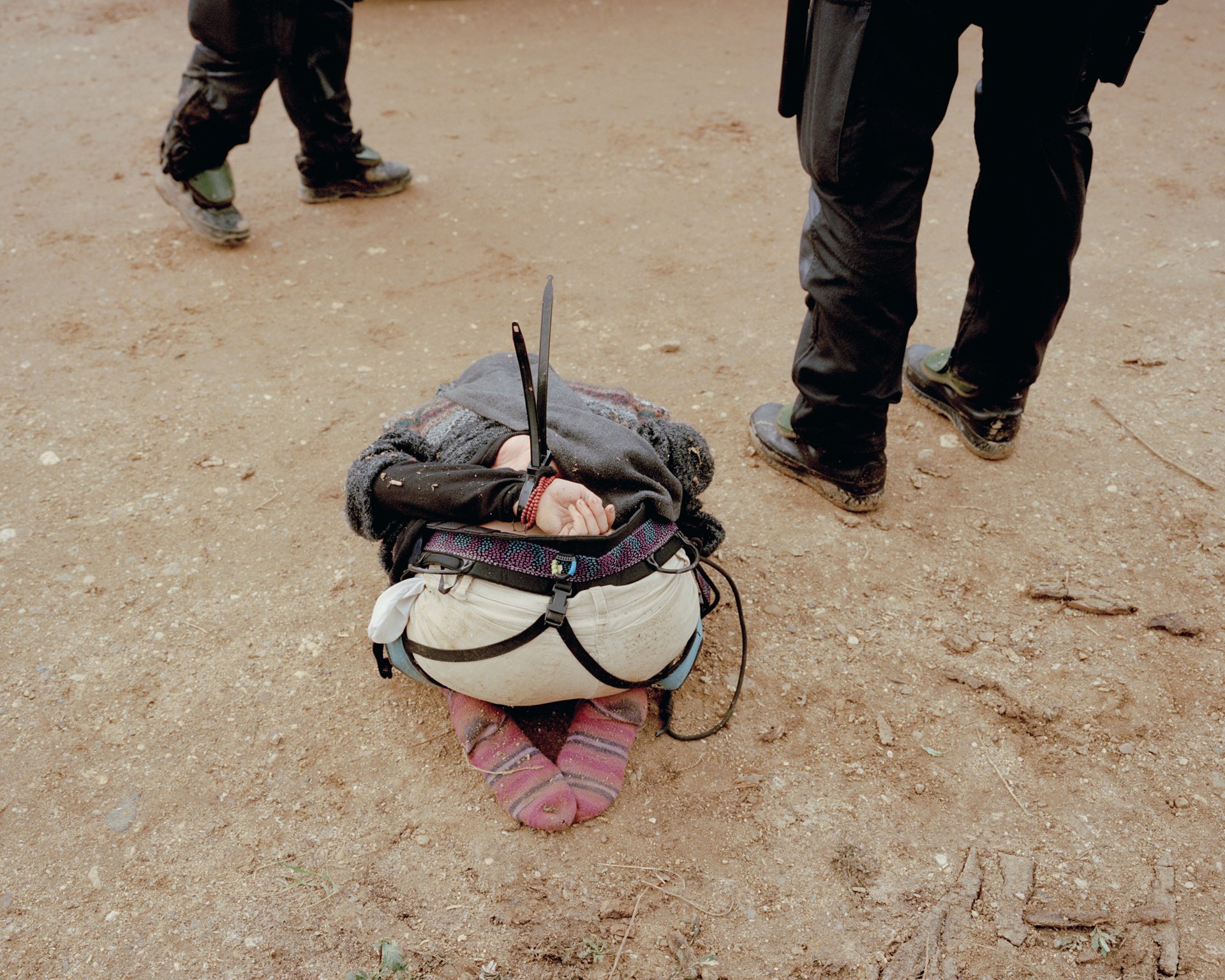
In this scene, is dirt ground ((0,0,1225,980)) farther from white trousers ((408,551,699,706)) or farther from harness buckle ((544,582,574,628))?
harness buckle ((544,582,574,628))

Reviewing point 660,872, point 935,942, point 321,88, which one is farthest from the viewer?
point 321,88

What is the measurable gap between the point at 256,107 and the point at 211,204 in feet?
1.30

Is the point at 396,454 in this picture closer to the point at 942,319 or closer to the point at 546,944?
the point at 546,944

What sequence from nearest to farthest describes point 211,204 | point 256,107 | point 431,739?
point 431,739
point 256,107
point 211,204

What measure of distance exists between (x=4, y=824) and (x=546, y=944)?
38.6 inches

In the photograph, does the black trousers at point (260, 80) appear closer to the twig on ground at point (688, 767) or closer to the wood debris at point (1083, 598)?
the twig on ground at point (688, 767)

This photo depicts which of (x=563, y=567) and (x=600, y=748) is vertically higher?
(x=563, y=567)

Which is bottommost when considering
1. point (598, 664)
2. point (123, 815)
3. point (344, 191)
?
point (123, 815)

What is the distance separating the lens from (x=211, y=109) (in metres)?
3.13

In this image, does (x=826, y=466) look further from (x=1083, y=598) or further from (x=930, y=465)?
(x=1083, y=598)

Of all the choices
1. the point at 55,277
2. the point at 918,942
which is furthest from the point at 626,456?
the point at 55,277

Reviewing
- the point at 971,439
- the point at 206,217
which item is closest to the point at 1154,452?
the point at 971,439

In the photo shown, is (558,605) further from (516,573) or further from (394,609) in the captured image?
(394,609)

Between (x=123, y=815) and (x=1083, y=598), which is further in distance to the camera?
(x=1083, y=598)
